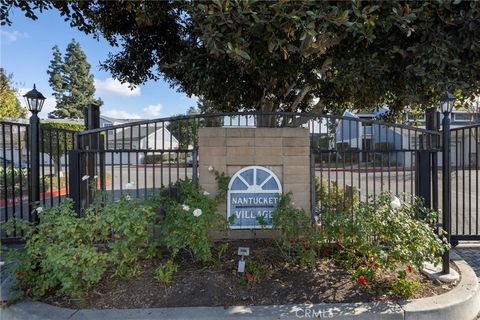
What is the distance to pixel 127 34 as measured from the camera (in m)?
6.08

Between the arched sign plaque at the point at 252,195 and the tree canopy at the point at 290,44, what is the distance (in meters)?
1.54

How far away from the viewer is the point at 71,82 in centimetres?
4891

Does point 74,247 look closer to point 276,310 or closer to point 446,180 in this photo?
point 276,310

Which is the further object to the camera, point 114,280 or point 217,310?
point 114,280

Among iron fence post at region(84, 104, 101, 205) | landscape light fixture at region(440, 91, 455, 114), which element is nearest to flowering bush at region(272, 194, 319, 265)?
landscape light fixture at region(440, 91, 455, 114)

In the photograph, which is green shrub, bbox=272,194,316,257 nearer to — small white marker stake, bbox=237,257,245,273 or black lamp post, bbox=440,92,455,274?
small white marker stake, bbox=237,257,245,273

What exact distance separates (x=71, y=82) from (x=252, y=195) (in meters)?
52.4

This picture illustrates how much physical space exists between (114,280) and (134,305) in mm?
514

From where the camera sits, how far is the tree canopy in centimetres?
339

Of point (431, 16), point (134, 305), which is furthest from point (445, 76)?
point (134, 305)

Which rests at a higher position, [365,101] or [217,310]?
[365,101]

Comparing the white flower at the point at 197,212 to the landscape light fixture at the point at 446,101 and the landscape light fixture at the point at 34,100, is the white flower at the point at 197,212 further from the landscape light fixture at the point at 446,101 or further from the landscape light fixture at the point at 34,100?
the landscape light fixture at the point at 446,101

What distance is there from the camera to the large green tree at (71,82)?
47.8m

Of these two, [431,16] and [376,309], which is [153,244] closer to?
[376,309]
